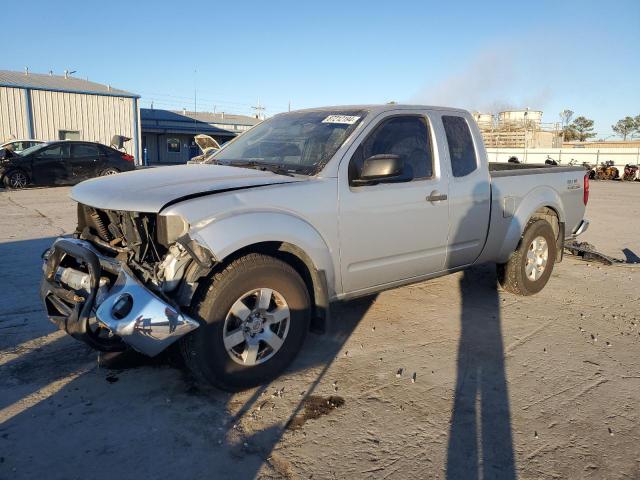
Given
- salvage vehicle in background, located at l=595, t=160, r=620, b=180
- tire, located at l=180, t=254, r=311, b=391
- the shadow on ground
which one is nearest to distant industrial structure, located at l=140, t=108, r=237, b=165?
salvage vehicle in background, located at l=595, t=160, r=620, b=180

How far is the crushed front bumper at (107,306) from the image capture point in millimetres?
2904

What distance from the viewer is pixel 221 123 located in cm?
4469

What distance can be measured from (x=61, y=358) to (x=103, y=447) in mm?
1324

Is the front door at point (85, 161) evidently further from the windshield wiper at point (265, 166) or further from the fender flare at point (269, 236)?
the fender flare at point (269, 236)

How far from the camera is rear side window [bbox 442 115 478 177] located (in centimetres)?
462

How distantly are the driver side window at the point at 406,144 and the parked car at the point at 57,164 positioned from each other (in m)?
14.6

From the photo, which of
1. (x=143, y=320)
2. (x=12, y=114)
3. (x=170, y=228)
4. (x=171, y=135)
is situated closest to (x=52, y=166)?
(x=12, y=114)

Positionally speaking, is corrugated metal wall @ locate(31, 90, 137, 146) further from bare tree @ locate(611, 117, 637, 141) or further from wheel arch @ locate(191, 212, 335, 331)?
bare tree @ locate(611, 117, 637, 141)

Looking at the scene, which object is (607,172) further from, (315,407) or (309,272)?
(315,407)

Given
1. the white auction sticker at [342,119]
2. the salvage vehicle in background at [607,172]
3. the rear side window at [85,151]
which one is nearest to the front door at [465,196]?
the white auction sticker at [342,119]

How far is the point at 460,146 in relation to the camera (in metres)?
4.73

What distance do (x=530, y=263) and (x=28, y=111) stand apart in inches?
1081

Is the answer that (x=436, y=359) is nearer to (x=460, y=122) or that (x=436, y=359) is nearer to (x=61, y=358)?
(x=460, y=122)

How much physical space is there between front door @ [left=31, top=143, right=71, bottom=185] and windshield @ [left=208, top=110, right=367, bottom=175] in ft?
44.7
